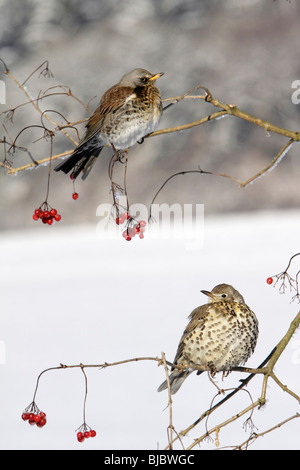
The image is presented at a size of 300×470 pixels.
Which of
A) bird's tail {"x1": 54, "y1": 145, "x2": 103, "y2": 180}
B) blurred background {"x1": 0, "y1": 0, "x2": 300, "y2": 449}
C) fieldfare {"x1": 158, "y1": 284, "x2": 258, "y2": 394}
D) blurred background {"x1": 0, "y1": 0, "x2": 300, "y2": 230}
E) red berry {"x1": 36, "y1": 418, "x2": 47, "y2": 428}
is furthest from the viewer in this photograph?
blurred background {"x1": 0, "y1": 0, "x2": 300, "y2": 230}

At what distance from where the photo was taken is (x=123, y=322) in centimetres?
753

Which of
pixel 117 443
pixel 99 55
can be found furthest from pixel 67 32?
pixel 117 443

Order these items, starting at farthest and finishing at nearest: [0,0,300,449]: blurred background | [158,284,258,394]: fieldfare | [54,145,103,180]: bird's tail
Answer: [0,0,300,449]: blurred background
[158,284,258,394]: fieldfare
[54,145,103,180]: bird's tail

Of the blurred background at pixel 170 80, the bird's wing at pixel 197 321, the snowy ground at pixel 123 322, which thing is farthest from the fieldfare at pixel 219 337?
the blurred background at pixel 170 80

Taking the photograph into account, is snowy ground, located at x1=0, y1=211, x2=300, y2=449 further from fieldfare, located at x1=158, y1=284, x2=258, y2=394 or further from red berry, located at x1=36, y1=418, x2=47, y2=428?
red berry, located at x1=36, y1=418, x2=47, y2=428

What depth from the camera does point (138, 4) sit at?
67.1 feet

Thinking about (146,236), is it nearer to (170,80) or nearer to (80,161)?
(170,80)

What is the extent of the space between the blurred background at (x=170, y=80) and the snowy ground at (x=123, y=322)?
4.27 ft

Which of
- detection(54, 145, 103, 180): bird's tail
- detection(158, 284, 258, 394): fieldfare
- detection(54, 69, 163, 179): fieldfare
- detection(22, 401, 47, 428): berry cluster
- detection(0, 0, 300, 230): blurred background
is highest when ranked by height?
detection(0, 0, 300, 230): blurred background

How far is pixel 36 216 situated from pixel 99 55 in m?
17.5

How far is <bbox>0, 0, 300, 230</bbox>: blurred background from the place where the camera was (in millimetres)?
15250

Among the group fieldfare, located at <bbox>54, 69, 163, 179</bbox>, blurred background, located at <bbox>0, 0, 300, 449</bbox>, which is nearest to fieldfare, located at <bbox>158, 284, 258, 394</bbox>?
blurred background, located at <bbox>0, 0, 300, 449</bbox>

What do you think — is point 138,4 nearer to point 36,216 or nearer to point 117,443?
point 117,443

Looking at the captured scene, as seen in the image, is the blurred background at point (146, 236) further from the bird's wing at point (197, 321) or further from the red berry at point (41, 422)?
the red berry at point (41, 422)
